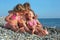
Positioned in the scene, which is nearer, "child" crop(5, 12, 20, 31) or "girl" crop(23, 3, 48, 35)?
"girl" crop(23, 3, 48, 35)

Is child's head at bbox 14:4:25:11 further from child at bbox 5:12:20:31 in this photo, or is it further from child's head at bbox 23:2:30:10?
child at bbox 5:12:20:31

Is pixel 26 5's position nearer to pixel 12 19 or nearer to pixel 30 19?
pixel 30 19

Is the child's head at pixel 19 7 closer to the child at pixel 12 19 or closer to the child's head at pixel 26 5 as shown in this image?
the child's head at pixel 26 5

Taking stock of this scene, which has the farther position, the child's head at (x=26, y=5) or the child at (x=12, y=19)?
the child at (x=12, y=19)

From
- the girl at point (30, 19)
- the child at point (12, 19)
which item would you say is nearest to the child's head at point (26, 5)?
the girl at point (30, 19)

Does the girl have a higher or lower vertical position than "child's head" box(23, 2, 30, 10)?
lower

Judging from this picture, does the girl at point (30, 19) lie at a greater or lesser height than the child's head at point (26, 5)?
lesser

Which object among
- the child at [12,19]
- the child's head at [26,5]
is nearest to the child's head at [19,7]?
the child's head at [26,5]

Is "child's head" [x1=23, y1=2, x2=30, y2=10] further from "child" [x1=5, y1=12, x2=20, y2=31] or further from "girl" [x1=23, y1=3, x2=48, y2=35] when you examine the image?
"child" [x1=5, y1=12, x2=20, y2=31]

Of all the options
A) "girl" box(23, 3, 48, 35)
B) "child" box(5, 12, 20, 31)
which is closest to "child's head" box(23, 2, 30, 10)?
"girl" box(23, 3, 48, 35)

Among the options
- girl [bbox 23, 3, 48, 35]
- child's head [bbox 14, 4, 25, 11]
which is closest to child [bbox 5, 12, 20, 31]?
child's head [bbox 14, 4, 25, 11]

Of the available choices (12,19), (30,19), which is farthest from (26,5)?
(12,19)

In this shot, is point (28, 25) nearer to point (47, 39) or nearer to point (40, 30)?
point (40, 30)

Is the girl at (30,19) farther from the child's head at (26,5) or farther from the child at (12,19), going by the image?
the child at (12,19)
